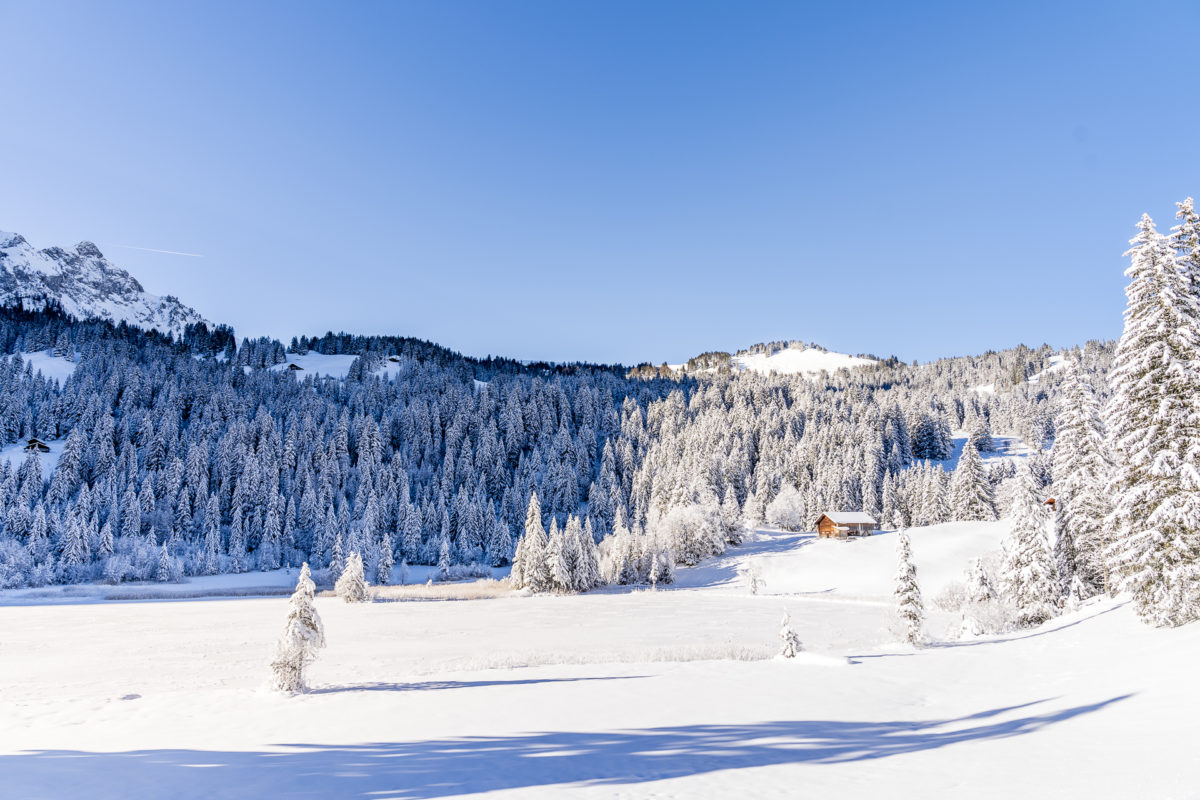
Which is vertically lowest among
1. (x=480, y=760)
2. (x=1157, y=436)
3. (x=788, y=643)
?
(x=788, y=643)

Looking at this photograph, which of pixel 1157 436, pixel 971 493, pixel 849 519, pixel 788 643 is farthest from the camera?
pixel 849 519

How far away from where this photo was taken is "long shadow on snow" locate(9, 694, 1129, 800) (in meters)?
11.4

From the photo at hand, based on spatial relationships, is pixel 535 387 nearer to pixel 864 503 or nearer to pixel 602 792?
pixel 864 503

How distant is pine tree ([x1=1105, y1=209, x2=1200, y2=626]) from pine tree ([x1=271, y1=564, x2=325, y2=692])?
30.2 meters

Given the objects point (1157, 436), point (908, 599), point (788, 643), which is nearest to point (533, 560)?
point (908, 599)

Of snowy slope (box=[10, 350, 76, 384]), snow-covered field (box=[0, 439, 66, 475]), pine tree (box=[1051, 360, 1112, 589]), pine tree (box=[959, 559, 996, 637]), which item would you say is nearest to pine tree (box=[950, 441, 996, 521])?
pine tree (box=[959, 559, 996, 637])

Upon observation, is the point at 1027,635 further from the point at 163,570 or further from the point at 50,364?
the point at 50,364

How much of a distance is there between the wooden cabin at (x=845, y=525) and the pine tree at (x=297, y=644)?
8738 centimetres

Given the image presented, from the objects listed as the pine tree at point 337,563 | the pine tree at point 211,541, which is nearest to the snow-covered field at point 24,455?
the pine tree at point 211,541

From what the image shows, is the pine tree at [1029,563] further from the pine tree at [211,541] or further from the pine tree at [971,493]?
the pine tree at [211,541]

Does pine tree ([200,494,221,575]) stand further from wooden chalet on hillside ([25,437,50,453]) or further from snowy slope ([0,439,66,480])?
wooden chalet on hillside ([25,437,50,453])

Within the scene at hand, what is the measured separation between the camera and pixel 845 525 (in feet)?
307

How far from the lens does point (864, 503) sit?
4564 inches

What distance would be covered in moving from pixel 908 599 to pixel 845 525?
211 feet
